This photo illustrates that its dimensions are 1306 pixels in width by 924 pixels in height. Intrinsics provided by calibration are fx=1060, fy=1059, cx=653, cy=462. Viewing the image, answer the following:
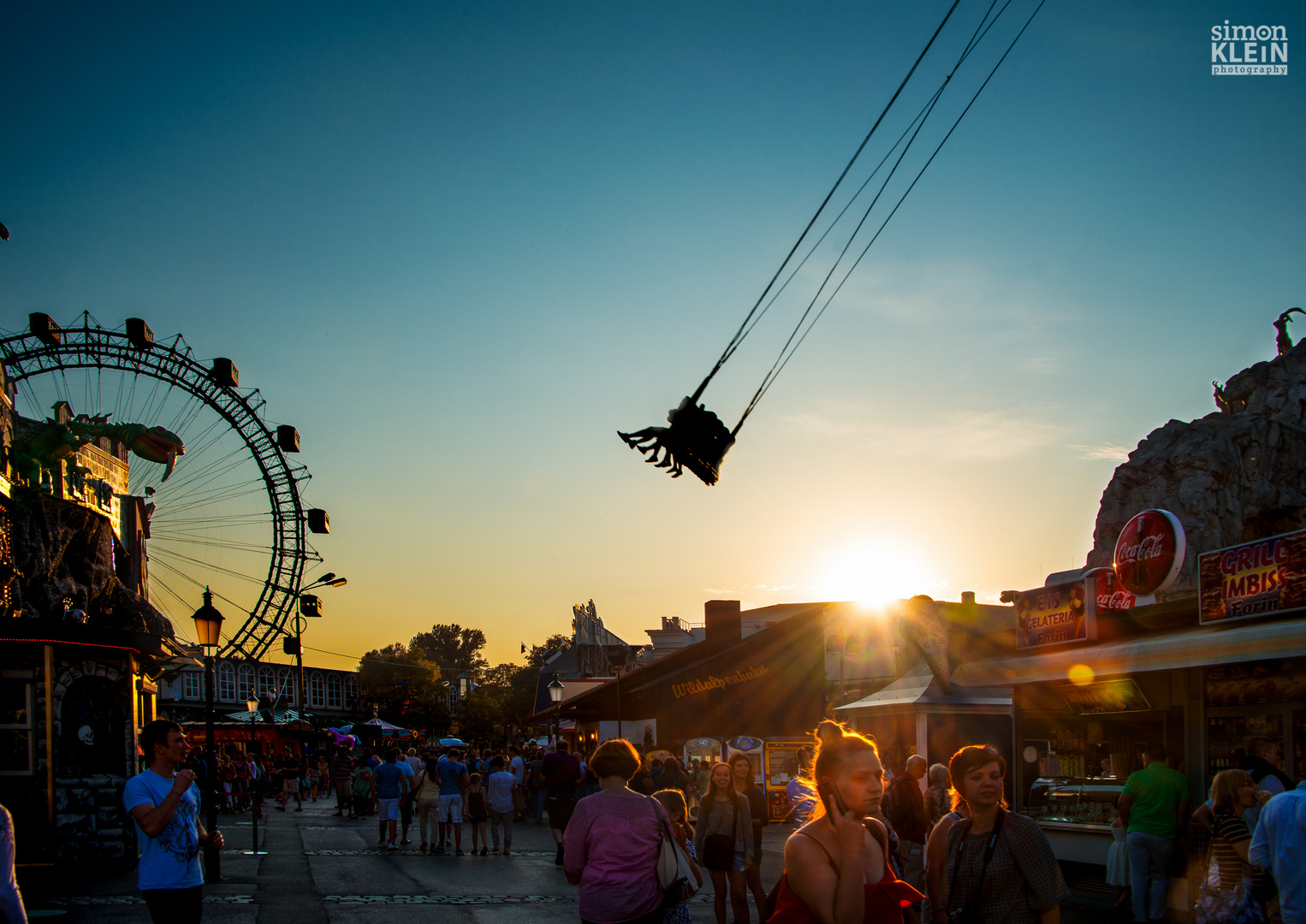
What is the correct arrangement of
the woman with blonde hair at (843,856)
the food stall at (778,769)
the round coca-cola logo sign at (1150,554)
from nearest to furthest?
the woman with blonde hair at (843,856) < the round coca-cola logo sign at (1150,554) < the food stall at (778,769)

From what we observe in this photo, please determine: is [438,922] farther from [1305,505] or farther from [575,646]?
[1305,505]

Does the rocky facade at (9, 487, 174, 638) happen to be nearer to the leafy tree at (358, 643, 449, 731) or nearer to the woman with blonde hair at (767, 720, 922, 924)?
the woman with blonde hair at (767, 720, 922, 924)

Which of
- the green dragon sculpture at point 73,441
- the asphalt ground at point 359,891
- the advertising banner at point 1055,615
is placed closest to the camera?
the asphalt ground at point 359,891

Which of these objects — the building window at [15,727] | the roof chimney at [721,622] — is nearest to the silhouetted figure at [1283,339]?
the roof chimney at [721,622]

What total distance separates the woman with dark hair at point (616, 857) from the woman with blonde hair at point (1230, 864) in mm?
4180

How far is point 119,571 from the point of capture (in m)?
27.3

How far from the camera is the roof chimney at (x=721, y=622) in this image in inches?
1158

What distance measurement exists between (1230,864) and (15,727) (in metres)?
13.1

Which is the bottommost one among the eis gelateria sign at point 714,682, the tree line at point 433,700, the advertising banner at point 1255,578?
the tree line at point 433,700

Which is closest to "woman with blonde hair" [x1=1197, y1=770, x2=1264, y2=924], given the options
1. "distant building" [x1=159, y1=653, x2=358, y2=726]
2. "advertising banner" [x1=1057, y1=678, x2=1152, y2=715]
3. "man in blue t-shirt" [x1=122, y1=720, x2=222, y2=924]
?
"advertising banner" [x1=1057, y1=678, x2=1152, y2=715]

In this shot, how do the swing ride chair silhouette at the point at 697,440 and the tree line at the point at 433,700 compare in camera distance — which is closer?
the swing ride chair silhouette at the point at 697,440

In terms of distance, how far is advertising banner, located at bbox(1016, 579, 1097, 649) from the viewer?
12938mm

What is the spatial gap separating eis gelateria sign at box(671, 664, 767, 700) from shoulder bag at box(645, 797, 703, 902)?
20342 mm

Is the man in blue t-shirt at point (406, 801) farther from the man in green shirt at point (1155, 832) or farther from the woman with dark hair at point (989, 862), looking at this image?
the woman with dark hair at point (989, 862)
